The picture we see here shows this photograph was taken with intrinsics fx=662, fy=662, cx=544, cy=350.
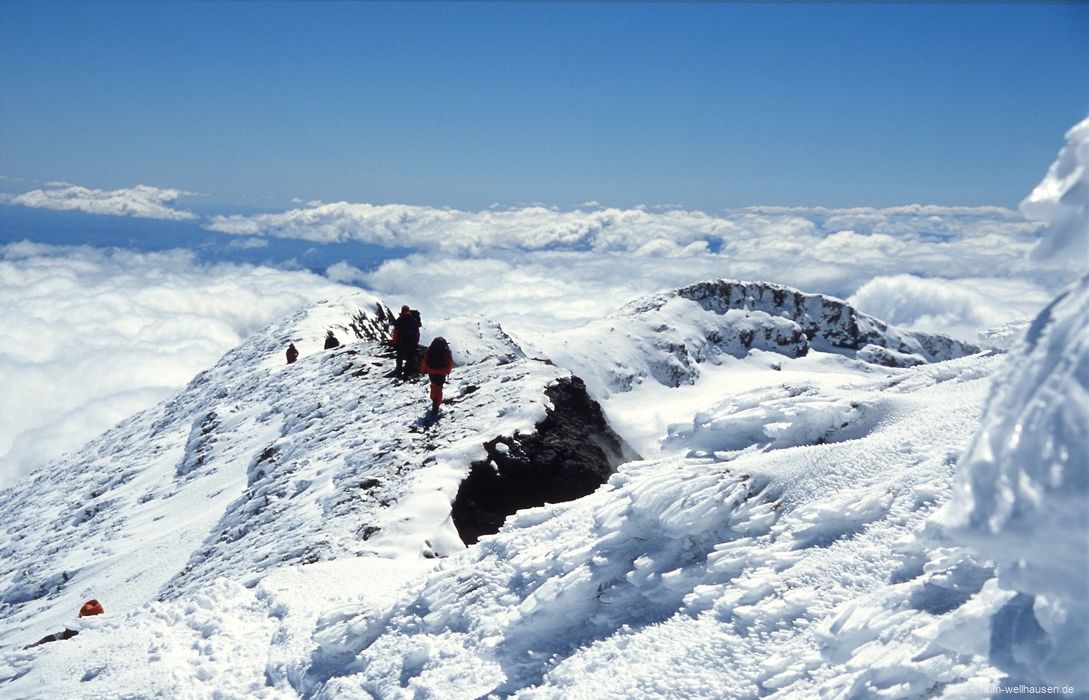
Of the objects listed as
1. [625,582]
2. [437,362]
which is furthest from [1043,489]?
[437,362]

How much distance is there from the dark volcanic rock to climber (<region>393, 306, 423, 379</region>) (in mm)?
5553

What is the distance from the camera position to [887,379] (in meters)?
10.5

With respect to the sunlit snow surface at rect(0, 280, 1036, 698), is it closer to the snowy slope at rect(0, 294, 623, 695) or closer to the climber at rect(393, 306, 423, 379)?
the snowy slope at rect(0, 294, 623, 695)

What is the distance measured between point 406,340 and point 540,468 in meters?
7.96

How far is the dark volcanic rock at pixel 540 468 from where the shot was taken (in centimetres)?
1543

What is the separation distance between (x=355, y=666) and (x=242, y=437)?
67.4ft

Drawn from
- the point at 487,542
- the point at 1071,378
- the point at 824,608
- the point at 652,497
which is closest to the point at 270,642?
the point at 487,542

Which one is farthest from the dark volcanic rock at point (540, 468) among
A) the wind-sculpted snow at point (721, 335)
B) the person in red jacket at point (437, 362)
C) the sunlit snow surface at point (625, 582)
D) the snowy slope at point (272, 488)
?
the wind-sculpted snow at point (721, 335)

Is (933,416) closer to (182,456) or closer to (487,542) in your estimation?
(487,542)

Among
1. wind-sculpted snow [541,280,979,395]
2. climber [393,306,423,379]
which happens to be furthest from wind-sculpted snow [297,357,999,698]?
wind-sculpted snow [541,280,979,395]

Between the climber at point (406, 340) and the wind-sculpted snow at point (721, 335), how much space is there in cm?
5930

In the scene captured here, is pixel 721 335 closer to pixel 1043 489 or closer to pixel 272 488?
pixel 272 488

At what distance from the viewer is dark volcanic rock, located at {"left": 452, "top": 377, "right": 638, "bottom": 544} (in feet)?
50.6

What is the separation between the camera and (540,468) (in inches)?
680
